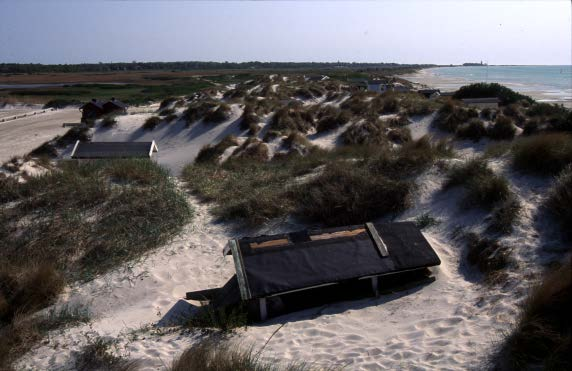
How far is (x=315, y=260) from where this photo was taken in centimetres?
Answer: 632

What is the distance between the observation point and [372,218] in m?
8.97

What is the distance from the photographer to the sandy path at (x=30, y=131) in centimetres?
2819

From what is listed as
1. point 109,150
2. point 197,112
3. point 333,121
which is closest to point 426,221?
point 333,121

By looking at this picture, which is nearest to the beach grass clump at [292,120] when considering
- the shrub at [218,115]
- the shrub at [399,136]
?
the shrub at [218,115]

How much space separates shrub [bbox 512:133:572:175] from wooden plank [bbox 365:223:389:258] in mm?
3784

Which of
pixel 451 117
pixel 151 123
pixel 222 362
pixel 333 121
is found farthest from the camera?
pixel 151 123

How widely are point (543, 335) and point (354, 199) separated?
215 inches

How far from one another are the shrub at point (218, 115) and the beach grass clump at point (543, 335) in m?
21.3

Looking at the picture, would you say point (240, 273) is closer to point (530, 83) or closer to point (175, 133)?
point (175, 133)

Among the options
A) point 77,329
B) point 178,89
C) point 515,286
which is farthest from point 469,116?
point 178,89

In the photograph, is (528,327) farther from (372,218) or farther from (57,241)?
(57,241)

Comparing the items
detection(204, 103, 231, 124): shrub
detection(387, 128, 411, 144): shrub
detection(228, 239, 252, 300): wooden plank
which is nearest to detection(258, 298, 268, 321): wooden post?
detection(228, 239, 252, 300): wooden plank

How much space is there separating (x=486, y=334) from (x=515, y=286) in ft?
4.52

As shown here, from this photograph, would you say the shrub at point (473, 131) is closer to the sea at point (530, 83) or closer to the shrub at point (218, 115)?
the shrub at point (218, 115)
